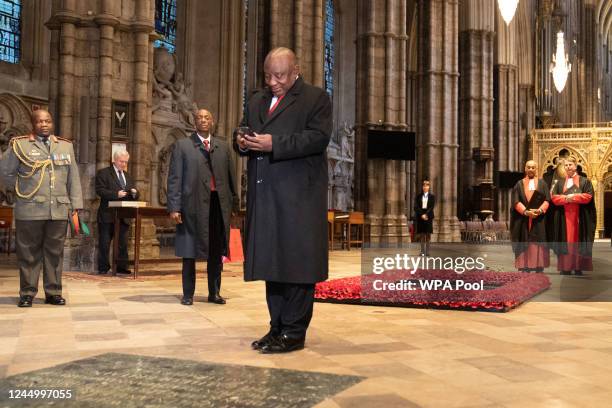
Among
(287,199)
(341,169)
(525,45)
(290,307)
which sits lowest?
(290,307)

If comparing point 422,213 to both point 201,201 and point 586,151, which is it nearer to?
point 201,201

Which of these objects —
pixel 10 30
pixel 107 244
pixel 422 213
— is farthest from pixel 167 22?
pixel 107 244

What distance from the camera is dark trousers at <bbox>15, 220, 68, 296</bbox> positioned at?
5.79m

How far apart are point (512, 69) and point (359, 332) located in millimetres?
31061

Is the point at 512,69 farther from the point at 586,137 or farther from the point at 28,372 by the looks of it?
the point at 28,372

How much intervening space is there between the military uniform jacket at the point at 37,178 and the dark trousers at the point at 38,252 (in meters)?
0.09

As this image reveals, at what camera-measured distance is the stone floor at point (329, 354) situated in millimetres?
2945

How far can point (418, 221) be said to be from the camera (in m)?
13.9

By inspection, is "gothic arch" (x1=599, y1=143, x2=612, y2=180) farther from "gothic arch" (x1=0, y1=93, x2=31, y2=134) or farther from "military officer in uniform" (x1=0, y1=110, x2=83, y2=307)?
"military officer in uniform" (x1=0, y1=110, x2=83, y2=307)

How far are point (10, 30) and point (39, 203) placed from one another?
13.0 m

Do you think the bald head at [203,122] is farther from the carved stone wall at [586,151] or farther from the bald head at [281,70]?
the carved stone wall at [586,151]

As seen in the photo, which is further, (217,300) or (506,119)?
(506,119)

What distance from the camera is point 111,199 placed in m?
9.66

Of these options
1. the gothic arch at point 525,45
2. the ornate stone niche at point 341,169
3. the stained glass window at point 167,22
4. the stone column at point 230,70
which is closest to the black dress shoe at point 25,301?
the stone column at point 230,70
